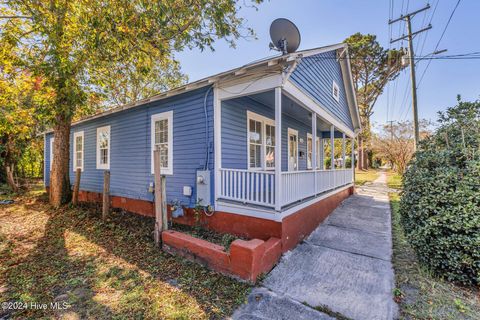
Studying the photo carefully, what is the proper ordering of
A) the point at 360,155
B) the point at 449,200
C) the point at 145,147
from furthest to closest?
the point at 360,155
the point at 145,147
the point at 449,200

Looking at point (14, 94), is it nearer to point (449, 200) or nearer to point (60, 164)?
point (60, 164)

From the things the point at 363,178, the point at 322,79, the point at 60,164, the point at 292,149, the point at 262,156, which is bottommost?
the point at 363,178

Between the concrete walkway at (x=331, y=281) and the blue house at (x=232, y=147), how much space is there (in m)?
0.56

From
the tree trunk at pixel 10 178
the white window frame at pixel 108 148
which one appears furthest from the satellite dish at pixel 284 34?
the tree trunk at pixel 10 178

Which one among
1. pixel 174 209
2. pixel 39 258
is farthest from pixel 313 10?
pixel 39 258

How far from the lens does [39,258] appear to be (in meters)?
4.16

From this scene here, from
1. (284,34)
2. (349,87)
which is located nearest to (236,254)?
(284,34)

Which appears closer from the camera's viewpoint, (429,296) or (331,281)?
(429,296)

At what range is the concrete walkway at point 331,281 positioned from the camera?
2730 millimetres

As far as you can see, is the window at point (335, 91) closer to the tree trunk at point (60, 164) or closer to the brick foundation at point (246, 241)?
the brick foundation at point (246, 241)

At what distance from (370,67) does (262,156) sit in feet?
67.1

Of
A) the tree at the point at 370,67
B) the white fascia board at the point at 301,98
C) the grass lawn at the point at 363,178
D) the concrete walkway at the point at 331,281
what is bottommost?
the concrete walkway at the point at 331,281

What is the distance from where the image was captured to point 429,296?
117 inches

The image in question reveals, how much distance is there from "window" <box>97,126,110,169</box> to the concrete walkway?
7.28m
